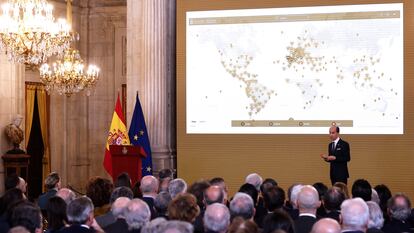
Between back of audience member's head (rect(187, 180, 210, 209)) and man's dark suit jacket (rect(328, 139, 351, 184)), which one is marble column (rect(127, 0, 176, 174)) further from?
back of audience member's head (rect(187, 180, 210, 209))

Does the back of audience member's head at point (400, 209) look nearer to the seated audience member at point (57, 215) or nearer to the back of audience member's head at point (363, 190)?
the back of audience member's head at point (363, 190)

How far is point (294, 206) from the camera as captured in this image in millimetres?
6715

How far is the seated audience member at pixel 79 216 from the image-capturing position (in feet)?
16.8

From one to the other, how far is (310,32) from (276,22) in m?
0.57

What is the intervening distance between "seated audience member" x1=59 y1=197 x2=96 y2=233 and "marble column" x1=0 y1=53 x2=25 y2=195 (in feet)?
28.5

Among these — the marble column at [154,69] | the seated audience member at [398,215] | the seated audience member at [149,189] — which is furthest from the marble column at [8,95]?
the seated audience member at [398,215]

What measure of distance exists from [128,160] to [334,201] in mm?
5656

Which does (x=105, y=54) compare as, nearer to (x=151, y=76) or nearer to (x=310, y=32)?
(x=151, y=76)

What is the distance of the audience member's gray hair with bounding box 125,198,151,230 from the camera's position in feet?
16.9

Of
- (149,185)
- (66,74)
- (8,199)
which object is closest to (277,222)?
(149,185)

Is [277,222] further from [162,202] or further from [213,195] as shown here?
[162,202]

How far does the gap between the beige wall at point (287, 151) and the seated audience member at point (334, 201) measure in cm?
534

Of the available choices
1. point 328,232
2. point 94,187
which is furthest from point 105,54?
point 328,232

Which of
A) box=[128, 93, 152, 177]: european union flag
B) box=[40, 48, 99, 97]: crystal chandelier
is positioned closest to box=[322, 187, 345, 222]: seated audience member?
box=[128, 93, 152, 177]: european union flag
